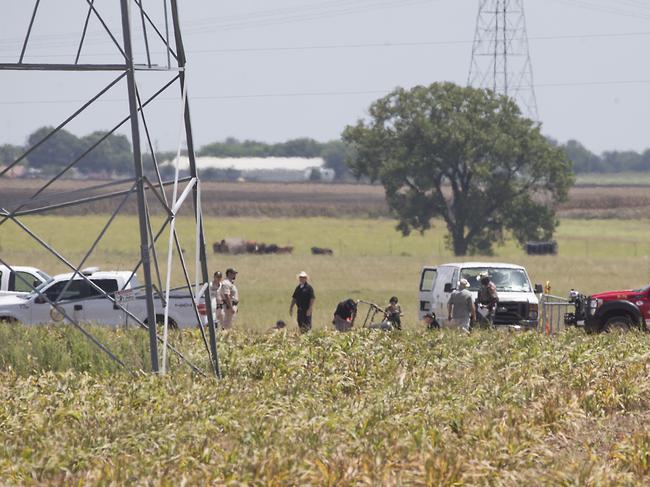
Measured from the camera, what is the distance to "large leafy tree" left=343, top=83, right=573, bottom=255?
84250 millimetres

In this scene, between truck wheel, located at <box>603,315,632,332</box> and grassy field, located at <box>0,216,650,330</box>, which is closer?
truck wheel, located at <box>603,315,632,332</box>

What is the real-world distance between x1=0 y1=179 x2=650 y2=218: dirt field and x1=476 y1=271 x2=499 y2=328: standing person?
241 feet

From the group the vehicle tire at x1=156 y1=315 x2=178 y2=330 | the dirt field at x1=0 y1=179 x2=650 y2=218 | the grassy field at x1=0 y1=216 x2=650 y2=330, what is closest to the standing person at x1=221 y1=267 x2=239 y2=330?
the vehicle tire at x1=156 y1=315 x2=178 y2=330

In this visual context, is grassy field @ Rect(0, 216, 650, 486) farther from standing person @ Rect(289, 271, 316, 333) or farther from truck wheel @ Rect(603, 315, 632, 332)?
truck wheel @ Rect(603, 315, 632, 332)

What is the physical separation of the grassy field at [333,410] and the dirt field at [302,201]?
3093 inches

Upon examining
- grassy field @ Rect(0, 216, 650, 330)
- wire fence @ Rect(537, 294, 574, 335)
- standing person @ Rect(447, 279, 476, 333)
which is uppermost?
standing person @ Rect(447, 279, 476, 333)

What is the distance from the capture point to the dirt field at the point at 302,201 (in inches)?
4301

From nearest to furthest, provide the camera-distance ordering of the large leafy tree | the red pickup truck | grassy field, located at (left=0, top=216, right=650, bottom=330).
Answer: the red pickup truck < grassy field, located at (left=0, top=216, right=650, bottom=330) < the large leafy tree

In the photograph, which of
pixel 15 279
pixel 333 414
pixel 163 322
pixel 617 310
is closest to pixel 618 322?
pixel 617 310

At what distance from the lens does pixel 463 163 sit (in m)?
87.1

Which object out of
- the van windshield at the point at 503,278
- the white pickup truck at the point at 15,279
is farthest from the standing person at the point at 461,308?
the white pickup truck at the point at 15,279

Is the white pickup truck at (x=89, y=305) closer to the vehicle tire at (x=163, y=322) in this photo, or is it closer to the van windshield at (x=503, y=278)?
the vehicle tire at (x=163, y=322)

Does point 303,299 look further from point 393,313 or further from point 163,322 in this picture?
point 163,322

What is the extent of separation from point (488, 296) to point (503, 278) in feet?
8.93
